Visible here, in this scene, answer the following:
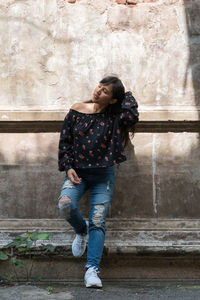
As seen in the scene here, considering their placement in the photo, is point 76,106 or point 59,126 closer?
point 76,106

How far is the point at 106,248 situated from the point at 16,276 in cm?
91

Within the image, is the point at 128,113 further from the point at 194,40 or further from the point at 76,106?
the point at 194,40

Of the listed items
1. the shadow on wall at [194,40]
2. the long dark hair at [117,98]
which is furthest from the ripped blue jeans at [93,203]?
the shadow on wall at [194,40]

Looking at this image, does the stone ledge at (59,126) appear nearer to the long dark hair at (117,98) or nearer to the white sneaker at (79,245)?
the long dark hair at (117,98)

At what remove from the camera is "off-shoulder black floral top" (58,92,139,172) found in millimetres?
3988

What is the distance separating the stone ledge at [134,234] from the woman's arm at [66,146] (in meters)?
0.72

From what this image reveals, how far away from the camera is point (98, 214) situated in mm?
3912

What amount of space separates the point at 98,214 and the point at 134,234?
606 mm

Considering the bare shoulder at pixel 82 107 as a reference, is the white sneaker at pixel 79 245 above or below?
below

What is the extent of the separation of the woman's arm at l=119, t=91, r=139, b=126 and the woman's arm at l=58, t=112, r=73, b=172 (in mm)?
494

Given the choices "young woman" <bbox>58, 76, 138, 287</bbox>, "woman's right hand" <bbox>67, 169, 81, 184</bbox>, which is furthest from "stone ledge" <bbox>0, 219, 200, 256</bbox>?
"woman's right hand" <bbox>67, 169, 81, 184</bbox>

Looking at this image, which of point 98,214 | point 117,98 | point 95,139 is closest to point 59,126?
point 95,139

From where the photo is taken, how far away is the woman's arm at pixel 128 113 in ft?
13.1

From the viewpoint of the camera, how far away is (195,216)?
4.45 m
